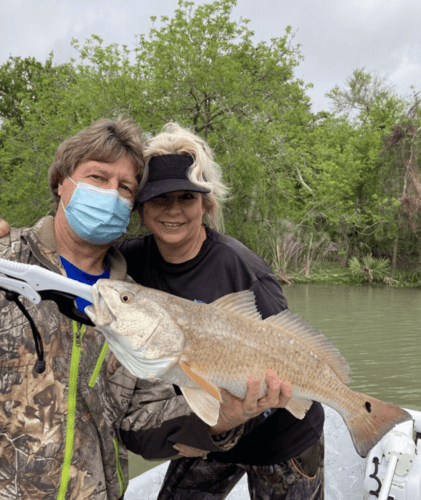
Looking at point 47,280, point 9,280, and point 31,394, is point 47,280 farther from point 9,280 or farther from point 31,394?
point 31,394

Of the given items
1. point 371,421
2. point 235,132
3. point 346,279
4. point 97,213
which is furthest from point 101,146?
point 346,279

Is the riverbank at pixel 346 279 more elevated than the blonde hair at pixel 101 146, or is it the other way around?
the blonde hair at pixel 101 146

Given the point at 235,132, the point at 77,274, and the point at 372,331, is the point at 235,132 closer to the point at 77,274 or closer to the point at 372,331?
the point at 372,331

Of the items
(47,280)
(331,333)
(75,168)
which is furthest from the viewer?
(331,333)

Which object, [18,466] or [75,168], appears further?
[75,168]

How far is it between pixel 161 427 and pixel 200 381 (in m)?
0.52

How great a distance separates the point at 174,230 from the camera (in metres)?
2.66

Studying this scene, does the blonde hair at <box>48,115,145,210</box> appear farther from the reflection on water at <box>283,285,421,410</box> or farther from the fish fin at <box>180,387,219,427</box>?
the reflection on water at <box>283,285,421,410</box>

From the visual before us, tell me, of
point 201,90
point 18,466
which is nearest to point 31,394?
point 18,466

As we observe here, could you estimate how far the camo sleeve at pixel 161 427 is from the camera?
223 centimetres

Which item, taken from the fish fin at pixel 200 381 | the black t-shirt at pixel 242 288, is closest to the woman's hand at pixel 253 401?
the fish fin at pixel 200 381

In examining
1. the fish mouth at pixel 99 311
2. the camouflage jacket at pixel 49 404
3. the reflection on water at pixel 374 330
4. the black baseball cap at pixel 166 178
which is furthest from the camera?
the reflection on water at pixel 374 330

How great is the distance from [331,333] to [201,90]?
44.2 ft

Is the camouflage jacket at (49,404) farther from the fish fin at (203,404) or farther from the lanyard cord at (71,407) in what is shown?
the fish fin at (203,404)
